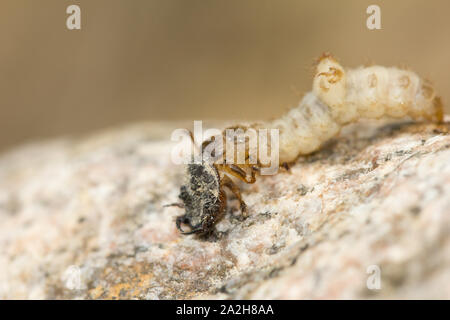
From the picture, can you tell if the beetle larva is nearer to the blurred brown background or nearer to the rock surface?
the rock surface

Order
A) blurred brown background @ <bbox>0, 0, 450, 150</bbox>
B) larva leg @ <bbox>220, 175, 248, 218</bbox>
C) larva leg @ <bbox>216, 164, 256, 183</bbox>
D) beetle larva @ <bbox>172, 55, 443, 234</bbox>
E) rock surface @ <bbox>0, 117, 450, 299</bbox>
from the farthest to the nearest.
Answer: blurred brown background @ <bbox>0, 0, 450, 150</bbox>, beetle larva @ <bbox>172, 55, 443, 234</bbox>, larva leg @ <bbox>216, 164, 256, 183</bbox>, larva leg @ <bbox>220, 175, 248, 218</bbox>, rock surface @ <bbox>0, 117, 450, 299</bbox>

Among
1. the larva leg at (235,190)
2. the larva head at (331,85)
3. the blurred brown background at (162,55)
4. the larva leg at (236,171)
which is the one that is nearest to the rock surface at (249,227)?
the larva leg at (235,190)

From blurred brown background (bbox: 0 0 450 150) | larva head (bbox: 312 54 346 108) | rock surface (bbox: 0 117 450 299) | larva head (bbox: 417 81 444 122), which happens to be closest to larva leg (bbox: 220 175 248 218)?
rock surface (bbox: 0 117 450 299)

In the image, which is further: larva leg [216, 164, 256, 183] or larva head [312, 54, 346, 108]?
larva head [312, 54, 346, 108]

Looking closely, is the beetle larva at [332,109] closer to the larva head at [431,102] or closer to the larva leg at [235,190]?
the larva head at [431,102]

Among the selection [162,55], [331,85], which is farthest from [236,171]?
[162,55]

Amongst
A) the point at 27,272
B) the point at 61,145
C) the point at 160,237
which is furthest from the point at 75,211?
the point at 61,145

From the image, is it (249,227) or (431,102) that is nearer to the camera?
(249,227)

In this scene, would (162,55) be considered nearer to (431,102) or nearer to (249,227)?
(431,102)
